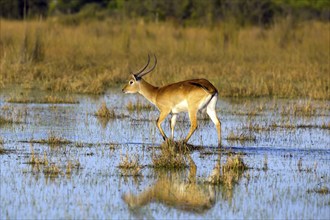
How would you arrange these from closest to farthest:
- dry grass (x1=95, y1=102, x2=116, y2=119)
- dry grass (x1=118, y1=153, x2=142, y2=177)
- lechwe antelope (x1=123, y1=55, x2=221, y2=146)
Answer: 1. dry grass (x1=118, y1=153, x2=142, y2=177)
2. lechwe antelope (x1=123, y1=55, x2=221, y2=146)
3. dry grass (x1=95, y1=102, x2=116, y2=119)

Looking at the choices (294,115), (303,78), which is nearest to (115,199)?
(294,115)

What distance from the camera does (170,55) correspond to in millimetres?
22672

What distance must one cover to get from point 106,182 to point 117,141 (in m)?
2.64

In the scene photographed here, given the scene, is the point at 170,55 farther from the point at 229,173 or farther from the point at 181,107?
the point at 229,173

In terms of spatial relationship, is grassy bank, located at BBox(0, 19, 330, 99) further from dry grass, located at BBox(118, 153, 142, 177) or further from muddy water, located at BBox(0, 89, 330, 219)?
dry grass, located at BBox(118, 153, 142, 177)

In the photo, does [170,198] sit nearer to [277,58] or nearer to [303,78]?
[303,78]

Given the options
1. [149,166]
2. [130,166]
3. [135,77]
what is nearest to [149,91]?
[135,77]

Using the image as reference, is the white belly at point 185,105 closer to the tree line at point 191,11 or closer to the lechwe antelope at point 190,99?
the lechwe antelope at point 190,99

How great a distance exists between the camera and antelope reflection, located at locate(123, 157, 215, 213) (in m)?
7.41

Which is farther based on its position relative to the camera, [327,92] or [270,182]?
[327,92]

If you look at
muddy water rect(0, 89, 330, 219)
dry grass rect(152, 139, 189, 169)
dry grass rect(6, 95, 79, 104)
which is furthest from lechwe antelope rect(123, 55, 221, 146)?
dry grass rect(6, 95, 79, 104)

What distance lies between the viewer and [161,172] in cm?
895

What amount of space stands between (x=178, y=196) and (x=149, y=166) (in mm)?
1515

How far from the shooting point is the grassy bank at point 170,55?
1742 centimetres
